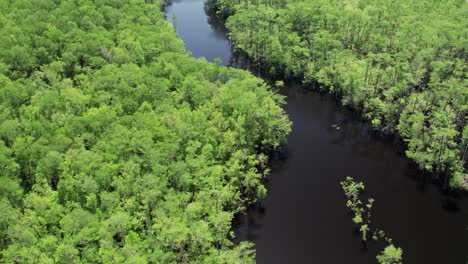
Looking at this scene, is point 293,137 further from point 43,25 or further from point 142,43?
point 43,25

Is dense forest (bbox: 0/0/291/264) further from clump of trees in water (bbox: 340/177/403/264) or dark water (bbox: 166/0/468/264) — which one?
clump of trees in water (bbox: 340/177/403/264)

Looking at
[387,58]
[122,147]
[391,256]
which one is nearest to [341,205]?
[391,256]

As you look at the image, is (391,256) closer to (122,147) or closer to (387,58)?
(122,147)

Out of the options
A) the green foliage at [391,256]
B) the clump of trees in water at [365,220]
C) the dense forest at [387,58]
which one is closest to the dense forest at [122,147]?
the clump of trees in water at [365,220]

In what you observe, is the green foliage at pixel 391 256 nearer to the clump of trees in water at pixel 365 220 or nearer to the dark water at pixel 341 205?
the clump of trees in water at pixel 365 220

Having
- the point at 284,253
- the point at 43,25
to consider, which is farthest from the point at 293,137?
the point at 43,25

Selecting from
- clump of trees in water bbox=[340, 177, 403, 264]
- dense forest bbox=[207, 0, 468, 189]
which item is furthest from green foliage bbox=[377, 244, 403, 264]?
dense forest bbox=[207, 0, 468, 189]
